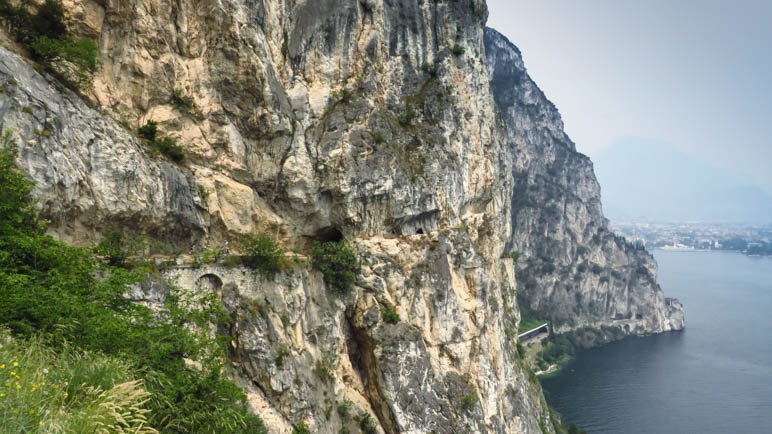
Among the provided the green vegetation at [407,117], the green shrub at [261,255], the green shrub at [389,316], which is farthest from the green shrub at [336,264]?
the green vegetation at [407,117]

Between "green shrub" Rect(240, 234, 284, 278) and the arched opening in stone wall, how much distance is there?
1861mm

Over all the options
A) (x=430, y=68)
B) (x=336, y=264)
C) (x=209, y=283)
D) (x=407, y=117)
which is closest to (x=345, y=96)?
(x=407, y=117)

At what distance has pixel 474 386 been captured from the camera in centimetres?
3097

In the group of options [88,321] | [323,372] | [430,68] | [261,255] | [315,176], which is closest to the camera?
[88,321]

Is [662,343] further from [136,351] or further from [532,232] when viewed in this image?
[136,351]

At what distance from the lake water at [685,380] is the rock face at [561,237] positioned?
413 inches

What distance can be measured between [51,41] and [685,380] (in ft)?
330

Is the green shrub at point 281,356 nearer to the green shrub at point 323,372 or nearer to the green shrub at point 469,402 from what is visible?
the green shrub at point 323,372

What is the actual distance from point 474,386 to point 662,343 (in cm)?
9517

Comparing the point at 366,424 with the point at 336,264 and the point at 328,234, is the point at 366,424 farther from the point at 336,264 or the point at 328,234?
the point at 328,234

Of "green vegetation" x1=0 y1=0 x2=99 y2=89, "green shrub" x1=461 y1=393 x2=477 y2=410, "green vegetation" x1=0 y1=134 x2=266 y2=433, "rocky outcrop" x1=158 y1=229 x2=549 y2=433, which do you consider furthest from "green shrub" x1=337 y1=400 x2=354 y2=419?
"green vegetation" x1=0 y1=0 x2=99 y2=89

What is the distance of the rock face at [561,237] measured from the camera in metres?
112

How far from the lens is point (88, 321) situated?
9492 millimetres

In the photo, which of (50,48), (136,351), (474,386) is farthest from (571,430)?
(50,48)
